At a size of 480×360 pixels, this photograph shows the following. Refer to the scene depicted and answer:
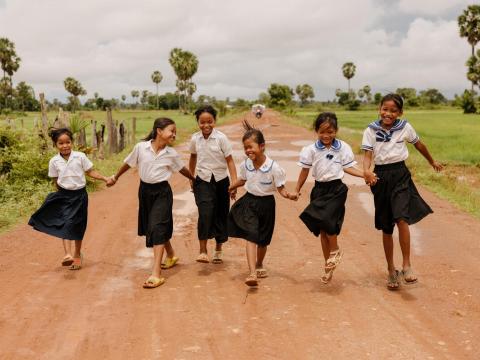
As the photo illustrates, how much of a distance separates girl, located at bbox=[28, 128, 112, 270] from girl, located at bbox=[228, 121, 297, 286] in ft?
5.14

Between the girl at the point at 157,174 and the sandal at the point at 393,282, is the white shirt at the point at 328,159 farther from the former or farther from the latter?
the girl at the point at 157,174

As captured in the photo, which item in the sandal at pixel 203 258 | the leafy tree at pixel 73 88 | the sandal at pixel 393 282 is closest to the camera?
the sandal at pixel 393 282

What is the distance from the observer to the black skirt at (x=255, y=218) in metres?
5.21

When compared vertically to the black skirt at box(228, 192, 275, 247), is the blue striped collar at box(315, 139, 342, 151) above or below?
above

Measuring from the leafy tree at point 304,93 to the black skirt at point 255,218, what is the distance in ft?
455

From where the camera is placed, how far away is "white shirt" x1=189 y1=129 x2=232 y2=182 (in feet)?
18.8

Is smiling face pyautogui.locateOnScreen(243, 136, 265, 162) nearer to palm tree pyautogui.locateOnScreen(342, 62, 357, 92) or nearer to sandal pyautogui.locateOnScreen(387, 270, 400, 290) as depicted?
sandal pyautogui.locateOnScreen(387, 270, 400, 290)

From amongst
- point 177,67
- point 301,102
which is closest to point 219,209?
point 177,67

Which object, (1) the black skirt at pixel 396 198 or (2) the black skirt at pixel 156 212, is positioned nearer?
(1) the black skirt at pixel 396 198

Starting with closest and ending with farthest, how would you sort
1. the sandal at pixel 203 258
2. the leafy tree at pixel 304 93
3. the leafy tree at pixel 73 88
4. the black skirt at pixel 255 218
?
the black skirt at pixel 255 218 < the sandal at pixel 203 258 < the leafy tree at pixel 73 88 < the leafy tree at pixel 304 93

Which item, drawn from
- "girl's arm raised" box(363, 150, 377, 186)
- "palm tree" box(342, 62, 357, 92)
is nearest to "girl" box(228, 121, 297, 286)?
"girl's arm raised" box(363, 150, 377, 186)

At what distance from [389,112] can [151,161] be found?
238cm

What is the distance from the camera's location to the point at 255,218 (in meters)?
5.22

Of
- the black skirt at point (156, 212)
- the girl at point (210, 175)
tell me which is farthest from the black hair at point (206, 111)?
the black skirt at point (156, 212)
